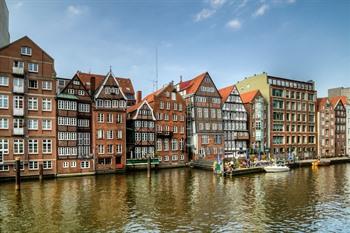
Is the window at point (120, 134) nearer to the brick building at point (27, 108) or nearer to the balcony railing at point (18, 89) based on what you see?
the brick building at point (27, 108)

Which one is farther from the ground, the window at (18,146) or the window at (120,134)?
the window at (120,134)

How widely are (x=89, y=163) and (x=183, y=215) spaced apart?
35494 millimetres

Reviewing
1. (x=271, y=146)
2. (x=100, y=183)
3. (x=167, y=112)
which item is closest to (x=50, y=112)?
(x=100, y=183)

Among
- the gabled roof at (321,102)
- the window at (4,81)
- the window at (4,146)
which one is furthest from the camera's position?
the gabled roof at (321,102)

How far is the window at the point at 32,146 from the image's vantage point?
54.5m

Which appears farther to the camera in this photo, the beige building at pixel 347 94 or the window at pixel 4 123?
the beige building at pixel 347 94

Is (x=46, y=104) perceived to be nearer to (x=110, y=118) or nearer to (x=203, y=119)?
(x=110, y=118)

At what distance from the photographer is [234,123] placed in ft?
281

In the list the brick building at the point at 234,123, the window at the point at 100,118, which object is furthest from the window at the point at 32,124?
the brick building at the point at 234,123

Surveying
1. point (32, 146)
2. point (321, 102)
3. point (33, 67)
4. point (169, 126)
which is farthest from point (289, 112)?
point (32, 146)

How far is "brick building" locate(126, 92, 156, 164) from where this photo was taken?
69312 mm

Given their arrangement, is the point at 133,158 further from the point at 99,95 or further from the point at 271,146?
the point at 271,146

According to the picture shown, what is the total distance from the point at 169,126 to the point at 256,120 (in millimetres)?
30788

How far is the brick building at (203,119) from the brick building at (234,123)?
1.99 m
